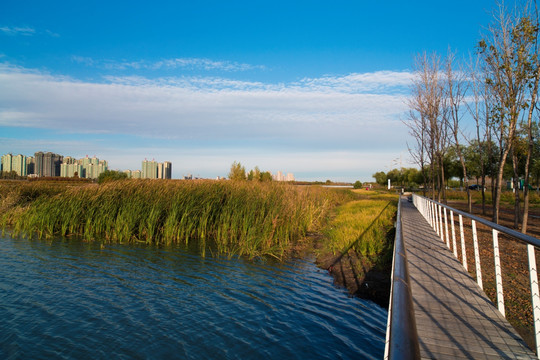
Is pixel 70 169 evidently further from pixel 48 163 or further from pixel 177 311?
pixel 177 311

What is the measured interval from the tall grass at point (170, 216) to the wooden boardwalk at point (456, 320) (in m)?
5.45

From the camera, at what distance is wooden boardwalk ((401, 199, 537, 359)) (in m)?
2.98

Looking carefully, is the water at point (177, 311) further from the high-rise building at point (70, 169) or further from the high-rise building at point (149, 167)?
the high-rise building at point (70, 169)

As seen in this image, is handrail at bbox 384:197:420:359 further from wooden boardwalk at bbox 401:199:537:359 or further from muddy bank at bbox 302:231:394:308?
muddy bank at bbox 302:231:394:308

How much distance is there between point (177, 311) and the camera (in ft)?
18.9

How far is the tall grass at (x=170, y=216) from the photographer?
10984 mm

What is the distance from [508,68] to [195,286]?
11.7m

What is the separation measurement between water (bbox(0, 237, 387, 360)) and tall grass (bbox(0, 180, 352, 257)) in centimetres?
218

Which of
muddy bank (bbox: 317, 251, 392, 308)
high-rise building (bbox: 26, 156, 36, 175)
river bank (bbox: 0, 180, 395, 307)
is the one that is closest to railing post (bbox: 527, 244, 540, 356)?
muddy bank (bbox: 317, 251, 392, 308)

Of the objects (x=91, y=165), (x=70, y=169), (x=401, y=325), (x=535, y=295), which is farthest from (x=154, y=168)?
(x=70, y=169)

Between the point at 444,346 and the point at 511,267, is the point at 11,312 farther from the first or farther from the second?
the point at 511,267

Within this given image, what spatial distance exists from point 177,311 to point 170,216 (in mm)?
5964

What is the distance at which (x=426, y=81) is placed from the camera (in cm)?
2047

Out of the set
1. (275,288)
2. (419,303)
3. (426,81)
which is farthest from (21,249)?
(426,81)
